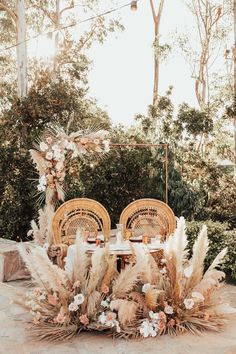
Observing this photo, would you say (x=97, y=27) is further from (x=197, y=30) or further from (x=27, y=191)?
(x=27, y=191)

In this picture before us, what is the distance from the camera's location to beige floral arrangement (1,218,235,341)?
3451 mm

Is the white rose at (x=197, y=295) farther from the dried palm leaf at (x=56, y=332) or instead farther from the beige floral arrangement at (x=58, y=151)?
the beige floral arrangement at (x=58, y=151)

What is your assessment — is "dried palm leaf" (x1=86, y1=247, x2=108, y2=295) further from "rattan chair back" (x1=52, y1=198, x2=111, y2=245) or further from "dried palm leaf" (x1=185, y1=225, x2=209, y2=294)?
"rattan chair back" (x1=52, y1=198, x2=111, y2=245)

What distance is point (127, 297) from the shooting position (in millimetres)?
3598

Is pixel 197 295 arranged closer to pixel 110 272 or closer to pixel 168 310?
pixel 168 310

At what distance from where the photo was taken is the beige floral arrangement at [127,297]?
345 cm

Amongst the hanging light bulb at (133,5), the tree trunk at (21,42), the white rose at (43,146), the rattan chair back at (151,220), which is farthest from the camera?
the tree trunk at (21,42)

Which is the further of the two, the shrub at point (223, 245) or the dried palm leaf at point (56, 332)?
the shrub at point (223, 245)

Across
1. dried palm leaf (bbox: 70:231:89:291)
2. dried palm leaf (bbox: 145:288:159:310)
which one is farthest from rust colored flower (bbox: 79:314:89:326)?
dried palm leaf (bbox: 145:288:159:310)

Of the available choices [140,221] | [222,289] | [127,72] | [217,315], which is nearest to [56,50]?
[127,72]

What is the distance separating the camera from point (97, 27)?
12.2 metres

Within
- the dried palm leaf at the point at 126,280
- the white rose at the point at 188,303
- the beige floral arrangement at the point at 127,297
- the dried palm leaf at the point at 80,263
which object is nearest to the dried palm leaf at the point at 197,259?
the beige floral arrangement at the point at 127,297

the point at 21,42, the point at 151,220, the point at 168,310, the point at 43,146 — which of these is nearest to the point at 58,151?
the point at 43,146

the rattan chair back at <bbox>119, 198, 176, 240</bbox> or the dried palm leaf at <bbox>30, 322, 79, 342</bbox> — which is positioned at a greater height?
the rattan chair back at <bbox>119, 198, 176, 240</bbox>
